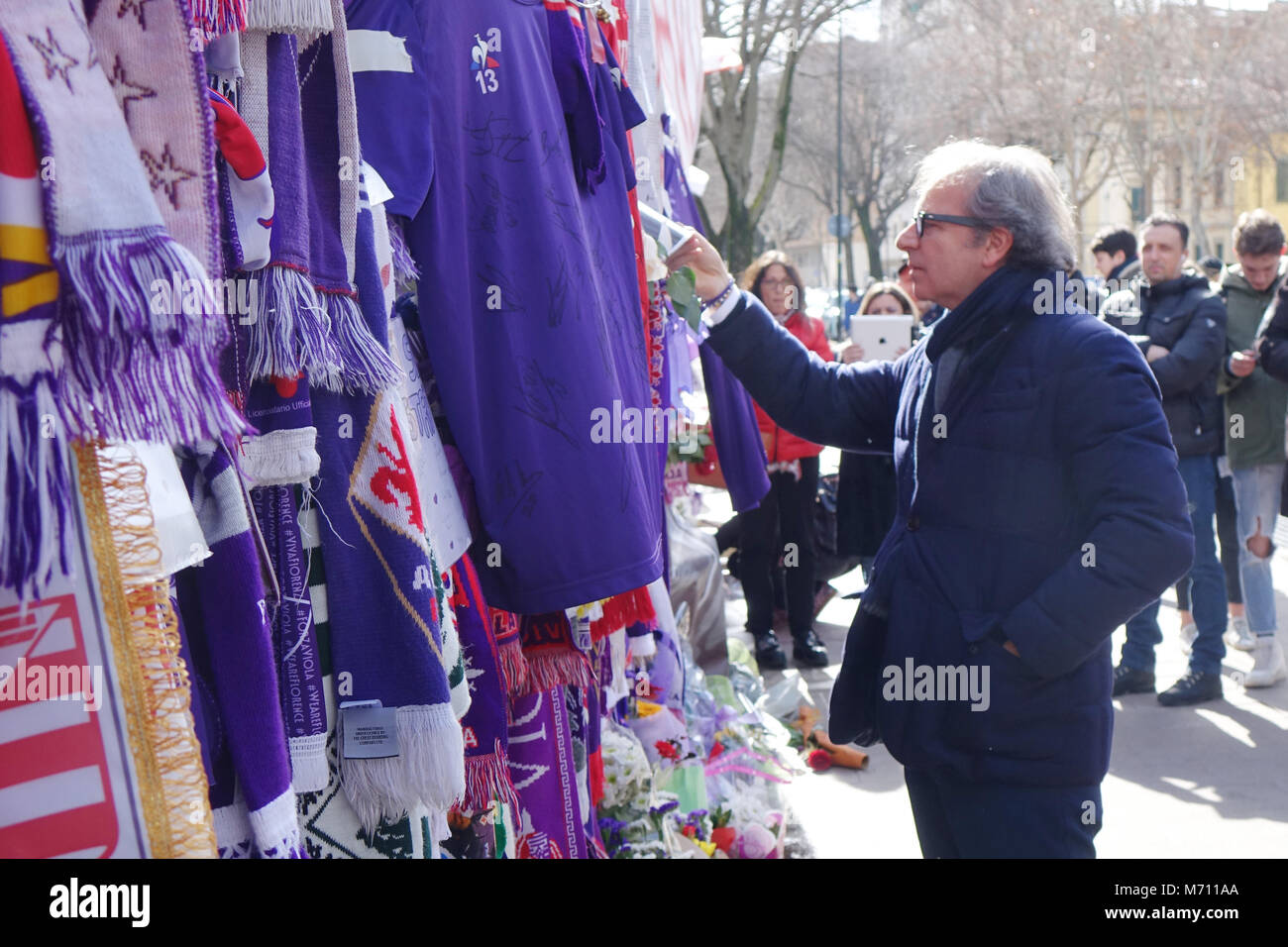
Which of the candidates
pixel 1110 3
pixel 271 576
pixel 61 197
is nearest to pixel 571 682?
pixel 271 576

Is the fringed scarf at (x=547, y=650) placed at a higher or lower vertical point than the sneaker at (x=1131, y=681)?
higher

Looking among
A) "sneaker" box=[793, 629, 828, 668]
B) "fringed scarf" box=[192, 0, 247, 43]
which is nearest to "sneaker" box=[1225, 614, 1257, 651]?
"sneaker" box=[793, 629, 828, 668]

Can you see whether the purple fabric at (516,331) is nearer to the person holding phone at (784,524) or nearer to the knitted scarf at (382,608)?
the knitted scarf at (382,608)

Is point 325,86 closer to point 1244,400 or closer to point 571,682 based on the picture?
point 571,682

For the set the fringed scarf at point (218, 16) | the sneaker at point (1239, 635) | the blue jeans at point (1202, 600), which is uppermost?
the fringed scarf at point (218, 16)

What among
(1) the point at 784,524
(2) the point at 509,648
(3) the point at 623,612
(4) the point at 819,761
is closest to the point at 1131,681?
(4) the point at 819,761

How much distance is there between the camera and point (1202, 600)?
556 cm

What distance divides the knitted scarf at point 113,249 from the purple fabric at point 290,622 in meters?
0.42

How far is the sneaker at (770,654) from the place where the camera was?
6324 millimetres

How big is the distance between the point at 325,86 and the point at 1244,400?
16.6ft

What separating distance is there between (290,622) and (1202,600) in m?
5.08

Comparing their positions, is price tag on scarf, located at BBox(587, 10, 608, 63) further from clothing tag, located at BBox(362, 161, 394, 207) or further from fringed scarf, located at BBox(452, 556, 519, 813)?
fringed scarf, located at BBox(452, 556, 519, 813)

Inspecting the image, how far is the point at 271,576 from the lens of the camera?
147 cm

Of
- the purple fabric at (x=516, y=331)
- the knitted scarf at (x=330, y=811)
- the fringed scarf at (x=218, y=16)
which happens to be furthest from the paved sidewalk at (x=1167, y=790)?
the fringed scarf at (x=218, y=16)
